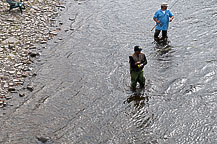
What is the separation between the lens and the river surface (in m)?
7.99

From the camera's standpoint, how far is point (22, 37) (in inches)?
538

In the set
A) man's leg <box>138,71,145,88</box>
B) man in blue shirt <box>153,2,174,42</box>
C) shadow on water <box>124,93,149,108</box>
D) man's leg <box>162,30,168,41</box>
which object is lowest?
shadow on water <box>124,93,149,108</box>

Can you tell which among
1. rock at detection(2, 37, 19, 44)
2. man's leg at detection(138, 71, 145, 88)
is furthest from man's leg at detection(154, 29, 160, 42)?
rock at detection(2, 37, 19, 44)

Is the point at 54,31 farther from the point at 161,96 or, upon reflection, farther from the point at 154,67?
the point at 161,96

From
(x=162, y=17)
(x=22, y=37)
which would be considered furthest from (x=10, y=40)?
(x=162, y=17)

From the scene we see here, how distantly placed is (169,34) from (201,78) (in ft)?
15.0

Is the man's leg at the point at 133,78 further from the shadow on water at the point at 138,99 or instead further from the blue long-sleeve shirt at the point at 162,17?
the blue long-sleeve shirt at the point at 162,17

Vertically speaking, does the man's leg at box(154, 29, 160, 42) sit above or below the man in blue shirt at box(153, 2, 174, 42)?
below

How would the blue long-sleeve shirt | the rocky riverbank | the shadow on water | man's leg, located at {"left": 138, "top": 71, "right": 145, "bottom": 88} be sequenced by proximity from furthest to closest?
1. the blue long-sleeve shirt
2. the rocky riverbank
3. man's leg, located at {"left": 138, "top": 71, "right": 145, "bottom": 88}
4. the shadow on water

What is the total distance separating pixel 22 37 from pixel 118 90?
6.54m

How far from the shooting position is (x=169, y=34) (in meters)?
14.2

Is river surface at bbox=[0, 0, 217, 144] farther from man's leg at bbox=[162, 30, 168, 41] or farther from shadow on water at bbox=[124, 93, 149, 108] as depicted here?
man's leg at bbox=[162, 30, 168, 41]

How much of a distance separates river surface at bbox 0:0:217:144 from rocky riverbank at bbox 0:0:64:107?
1.72 ft

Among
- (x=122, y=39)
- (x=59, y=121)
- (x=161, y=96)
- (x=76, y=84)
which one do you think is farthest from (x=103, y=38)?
(x=59, y=121)
